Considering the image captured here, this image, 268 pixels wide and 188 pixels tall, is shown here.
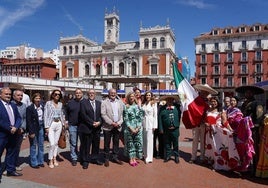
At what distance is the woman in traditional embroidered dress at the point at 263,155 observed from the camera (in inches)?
211

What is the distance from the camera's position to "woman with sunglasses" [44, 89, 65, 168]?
613 cm

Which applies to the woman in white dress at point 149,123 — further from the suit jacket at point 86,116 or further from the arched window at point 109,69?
the arched window at point 109,69

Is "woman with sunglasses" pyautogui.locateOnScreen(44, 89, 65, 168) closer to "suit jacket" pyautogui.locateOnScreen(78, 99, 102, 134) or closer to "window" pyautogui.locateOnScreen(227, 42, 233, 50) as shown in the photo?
"suit jacket" pyautogui.locateOnScreen(78, 99, 102, 134)

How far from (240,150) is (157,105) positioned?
251cm

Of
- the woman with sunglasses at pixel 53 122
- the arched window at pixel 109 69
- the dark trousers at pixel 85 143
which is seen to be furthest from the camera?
the arched window at pixel 109 69

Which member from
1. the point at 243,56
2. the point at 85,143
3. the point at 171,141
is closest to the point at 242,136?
the point at 171,141

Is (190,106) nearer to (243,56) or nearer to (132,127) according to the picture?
(132,127)

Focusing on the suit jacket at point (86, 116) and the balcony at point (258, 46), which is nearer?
the suit jacket at point (86, 116)

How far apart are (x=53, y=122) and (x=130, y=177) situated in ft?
7.10

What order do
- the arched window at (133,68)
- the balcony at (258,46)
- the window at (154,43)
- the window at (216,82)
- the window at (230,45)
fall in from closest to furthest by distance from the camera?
the balcony at (258,46), the window at (230,45), the window at (216,82), the window at (154,43), the arched window at (133,68)

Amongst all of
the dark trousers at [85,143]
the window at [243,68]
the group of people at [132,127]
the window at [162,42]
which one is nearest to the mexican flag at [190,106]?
the group of people at [132,127]

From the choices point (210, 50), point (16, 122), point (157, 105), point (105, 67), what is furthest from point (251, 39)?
point (16, 122)

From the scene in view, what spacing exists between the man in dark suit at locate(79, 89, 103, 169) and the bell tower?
53138 mm

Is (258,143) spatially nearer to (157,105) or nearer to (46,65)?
(157,105)
